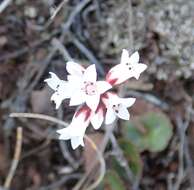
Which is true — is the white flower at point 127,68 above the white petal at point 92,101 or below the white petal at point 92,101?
above

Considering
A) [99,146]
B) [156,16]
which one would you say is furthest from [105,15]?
[99,146]

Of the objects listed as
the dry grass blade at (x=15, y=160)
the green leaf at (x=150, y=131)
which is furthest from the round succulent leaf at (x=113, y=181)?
the dry grass blade at (x=15, y=160)

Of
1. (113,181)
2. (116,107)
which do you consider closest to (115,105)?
(116,107)

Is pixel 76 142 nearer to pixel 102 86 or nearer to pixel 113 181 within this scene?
pixel 102 86

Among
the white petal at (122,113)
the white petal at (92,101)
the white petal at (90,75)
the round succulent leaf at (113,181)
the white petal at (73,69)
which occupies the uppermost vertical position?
the white petal at (73,69)

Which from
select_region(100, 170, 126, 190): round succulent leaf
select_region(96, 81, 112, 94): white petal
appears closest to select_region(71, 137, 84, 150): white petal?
select_region(96, 81, 112, 94): white petal

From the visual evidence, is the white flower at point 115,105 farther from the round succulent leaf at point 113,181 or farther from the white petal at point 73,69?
the round succulent leaf at point 113,181

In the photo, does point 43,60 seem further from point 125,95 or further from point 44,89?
point 125,95
